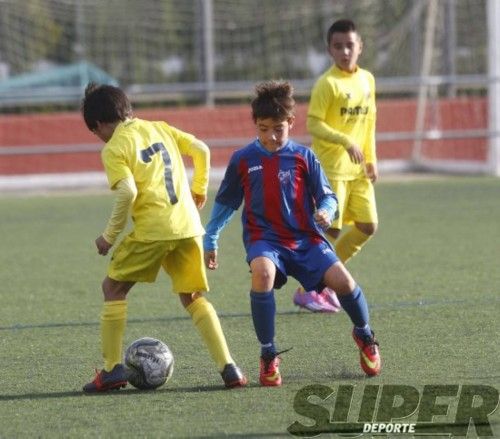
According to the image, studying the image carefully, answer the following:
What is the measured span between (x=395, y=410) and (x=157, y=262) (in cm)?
141

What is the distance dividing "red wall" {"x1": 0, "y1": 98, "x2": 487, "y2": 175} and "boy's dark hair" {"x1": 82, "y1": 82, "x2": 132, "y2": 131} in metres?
→ 11.5

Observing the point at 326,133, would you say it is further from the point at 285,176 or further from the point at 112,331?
the point at 112,331

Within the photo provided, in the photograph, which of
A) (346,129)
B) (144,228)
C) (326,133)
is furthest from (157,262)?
(346,129)

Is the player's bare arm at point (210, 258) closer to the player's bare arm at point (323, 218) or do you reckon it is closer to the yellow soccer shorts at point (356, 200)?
the player's bare arm at point (323, 218)

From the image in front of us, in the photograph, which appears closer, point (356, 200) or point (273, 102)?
point (273, 102)

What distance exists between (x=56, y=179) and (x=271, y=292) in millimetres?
12158

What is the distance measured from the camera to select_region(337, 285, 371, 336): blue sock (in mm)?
5852

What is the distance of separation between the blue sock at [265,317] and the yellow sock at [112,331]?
1.97 ft

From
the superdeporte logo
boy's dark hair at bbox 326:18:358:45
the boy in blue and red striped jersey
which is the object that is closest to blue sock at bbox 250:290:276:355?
the boy in blue and red striped jersey

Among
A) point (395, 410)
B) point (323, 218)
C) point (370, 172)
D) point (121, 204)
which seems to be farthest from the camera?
point (370, 172)

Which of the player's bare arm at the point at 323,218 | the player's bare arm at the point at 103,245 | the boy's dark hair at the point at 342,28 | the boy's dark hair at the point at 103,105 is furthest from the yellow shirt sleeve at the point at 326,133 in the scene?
the player's bare arm at the point at 103,245

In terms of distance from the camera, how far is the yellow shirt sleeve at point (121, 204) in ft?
18.3

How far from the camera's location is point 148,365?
226 inches

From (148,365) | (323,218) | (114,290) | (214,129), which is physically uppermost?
(323,218)
